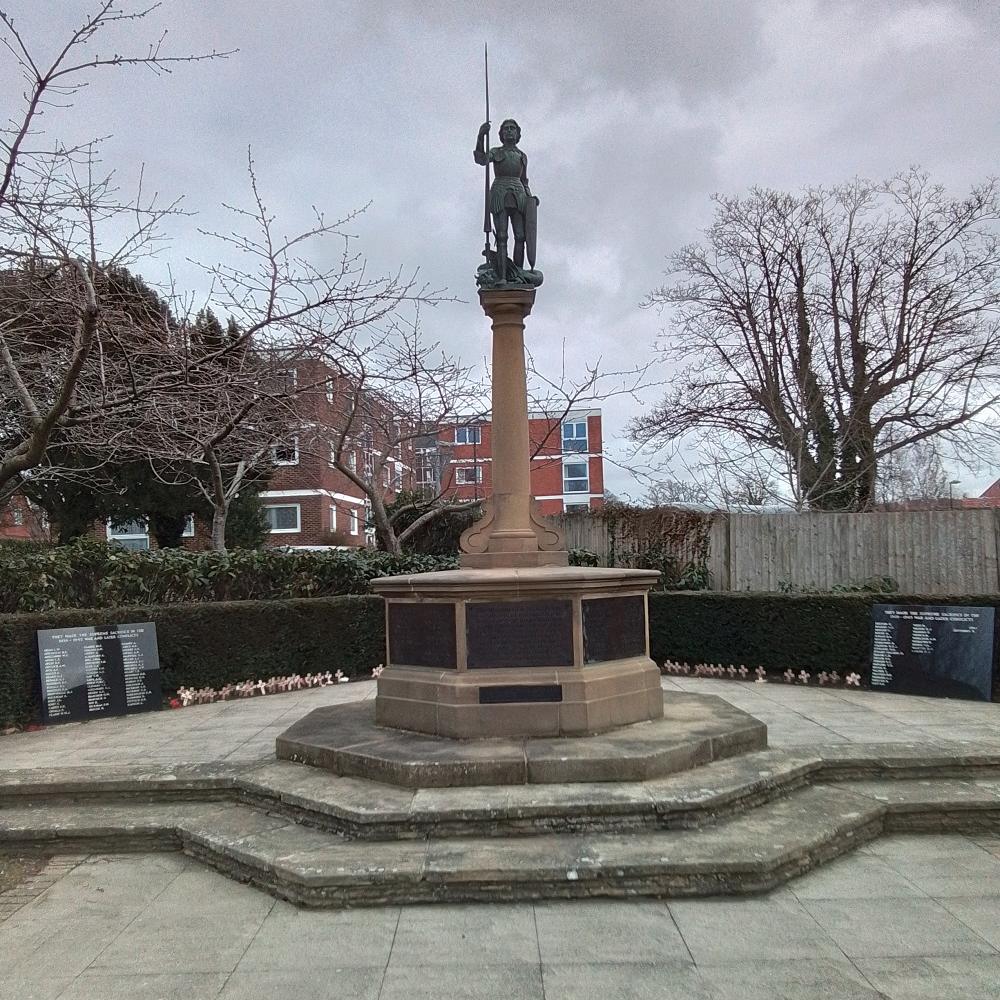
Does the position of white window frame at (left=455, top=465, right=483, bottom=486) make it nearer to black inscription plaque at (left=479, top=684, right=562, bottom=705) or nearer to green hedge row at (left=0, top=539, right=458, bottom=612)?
green hedge row at (left=0, top=539, right=458, bottom=612)

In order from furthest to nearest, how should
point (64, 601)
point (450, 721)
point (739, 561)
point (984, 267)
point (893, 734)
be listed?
point (984, 267) < point (739, 561) < point (64, 601) < point (893, 734) < point (450, 721)

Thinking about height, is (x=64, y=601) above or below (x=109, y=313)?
below

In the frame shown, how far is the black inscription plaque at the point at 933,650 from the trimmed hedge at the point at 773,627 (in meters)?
0.27

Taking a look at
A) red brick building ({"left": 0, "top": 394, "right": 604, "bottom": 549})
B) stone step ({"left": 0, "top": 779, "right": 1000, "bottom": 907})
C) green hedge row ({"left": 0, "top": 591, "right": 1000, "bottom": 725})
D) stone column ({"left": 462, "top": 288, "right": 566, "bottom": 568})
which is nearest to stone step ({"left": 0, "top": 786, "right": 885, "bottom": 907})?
stone step ({"left": 0, "top": 779, "right": 1000, "bottom": 907})

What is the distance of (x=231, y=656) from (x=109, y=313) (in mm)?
4971

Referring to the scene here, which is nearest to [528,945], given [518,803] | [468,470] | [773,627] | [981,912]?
[518,803]

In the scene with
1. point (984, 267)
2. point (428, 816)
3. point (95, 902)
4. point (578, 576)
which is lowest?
point (95, 902)

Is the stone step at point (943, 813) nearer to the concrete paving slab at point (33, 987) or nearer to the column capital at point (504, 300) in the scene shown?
the concrete paving slab at point (33, 987)

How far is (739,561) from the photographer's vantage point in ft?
42.8

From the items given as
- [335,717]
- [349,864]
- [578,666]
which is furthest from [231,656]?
[349,864]

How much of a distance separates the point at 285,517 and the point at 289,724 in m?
26.6

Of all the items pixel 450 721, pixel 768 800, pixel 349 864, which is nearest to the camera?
pixel 349 864

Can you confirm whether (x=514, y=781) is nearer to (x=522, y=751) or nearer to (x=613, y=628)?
(x=522, y=751)

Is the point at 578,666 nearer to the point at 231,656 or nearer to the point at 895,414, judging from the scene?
the point at 231,656
